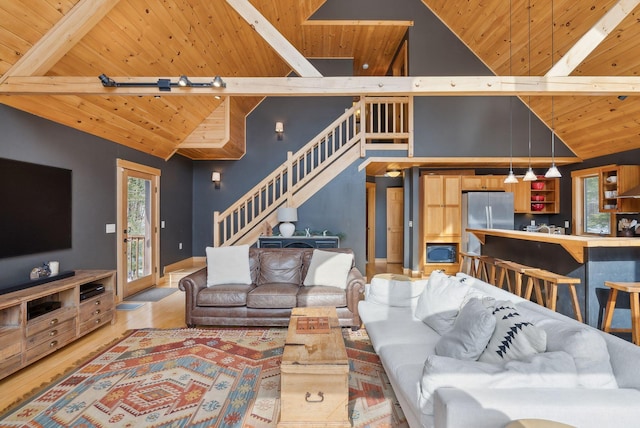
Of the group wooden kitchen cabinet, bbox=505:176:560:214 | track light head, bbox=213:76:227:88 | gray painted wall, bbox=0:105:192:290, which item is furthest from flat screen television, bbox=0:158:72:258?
wooden kitchen cabinet, bbox=505:176:560:214

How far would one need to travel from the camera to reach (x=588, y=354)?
145cm

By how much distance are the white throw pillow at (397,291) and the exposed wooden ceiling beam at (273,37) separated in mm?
2156

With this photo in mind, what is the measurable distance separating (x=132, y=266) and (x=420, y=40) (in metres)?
6.62

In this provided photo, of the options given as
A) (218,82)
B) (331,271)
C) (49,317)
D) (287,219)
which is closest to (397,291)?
(331,271)

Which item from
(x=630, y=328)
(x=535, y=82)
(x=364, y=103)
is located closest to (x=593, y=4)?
(x=535, y=82)

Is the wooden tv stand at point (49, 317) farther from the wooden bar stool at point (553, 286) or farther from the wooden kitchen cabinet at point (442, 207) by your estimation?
the wooden kitchen cabinet at point (442, 207)

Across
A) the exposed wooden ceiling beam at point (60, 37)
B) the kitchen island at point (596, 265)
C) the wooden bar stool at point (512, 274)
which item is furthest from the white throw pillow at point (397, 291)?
the exposed wooden ceiling beam at point (60, 37)

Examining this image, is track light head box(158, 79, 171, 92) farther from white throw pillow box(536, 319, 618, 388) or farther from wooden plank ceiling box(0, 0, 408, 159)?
white throw pillow box(536, 319, 618, 388)

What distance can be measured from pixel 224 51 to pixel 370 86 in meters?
2.99

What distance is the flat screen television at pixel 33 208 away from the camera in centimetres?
313

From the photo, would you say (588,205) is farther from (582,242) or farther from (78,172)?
(78,172)

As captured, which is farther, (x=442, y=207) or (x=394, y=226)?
(x=394, y=226)

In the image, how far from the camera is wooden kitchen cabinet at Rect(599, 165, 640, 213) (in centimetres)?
512

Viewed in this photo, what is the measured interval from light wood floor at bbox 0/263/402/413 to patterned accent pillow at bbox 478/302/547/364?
10.3ft
